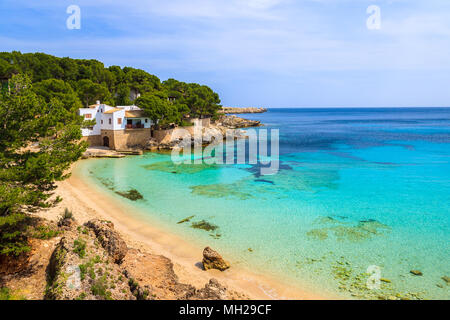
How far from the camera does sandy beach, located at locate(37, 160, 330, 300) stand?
10836mm

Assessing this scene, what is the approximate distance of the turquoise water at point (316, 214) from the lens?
479 inches

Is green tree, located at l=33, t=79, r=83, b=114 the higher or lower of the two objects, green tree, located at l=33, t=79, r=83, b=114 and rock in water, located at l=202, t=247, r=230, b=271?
the higher

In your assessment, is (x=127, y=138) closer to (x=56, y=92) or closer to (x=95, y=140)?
(x=95, y=140)

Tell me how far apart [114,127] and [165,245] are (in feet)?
Result: 97.0

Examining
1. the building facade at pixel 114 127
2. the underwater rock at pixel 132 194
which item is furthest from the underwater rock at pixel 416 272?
the building facade at pixel 114 127

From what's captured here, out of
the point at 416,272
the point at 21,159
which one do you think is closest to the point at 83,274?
the point at 21,159

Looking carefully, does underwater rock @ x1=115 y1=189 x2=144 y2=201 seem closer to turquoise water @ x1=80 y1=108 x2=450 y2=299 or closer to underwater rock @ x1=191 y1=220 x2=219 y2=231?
turquoise water @ x1=80 y1=108 x2=450 y2=299

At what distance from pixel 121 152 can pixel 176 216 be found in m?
24.7

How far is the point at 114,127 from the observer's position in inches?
1544

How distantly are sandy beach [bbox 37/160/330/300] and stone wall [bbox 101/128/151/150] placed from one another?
1811cm

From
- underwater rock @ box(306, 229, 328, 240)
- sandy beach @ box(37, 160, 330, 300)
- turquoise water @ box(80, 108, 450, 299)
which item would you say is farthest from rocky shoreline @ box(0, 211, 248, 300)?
underwater rock @ box(306, 229, 328, 240)
